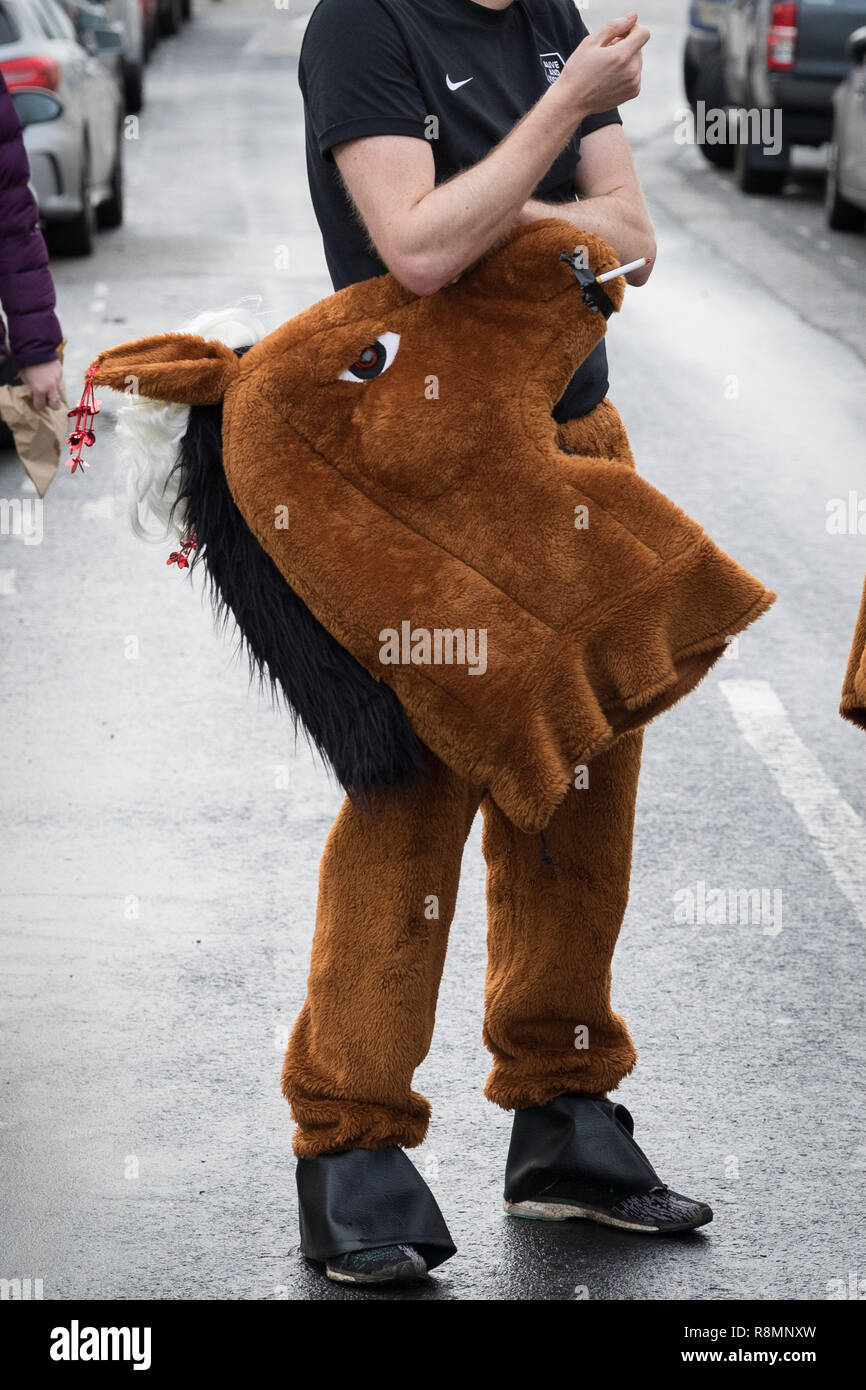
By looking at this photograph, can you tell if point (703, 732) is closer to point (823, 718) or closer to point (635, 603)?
point (823, 718)

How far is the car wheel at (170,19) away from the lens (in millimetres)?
29219

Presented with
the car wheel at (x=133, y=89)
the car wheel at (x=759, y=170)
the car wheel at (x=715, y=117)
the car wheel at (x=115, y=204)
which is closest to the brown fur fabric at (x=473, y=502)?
the car wheel at (x=115, y=204)

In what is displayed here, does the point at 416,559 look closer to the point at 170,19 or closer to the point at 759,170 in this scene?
the point at 759,170

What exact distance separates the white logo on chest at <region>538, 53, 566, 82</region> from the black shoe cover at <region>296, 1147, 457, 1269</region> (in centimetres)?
162

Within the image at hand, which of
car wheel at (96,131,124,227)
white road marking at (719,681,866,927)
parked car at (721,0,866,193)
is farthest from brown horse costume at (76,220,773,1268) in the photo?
parked car at (721,0,866,193)

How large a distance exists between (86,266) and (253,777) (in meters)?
8.25

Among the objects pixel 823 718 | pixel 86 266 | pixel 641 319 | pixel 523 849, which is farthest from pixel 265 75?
pixel 523 849

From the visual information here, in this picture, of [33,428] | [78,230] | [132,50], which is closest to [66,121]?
[78,230]

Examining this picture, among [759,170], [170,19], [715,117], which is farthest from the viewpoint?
[170,19]

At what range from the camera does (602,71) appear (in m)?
2.67

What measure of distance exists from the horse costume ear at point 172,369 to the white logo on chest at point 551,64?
2.05 feet

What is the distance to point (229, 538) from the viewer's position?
287 centimetres

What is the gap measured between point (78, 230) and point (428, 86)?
10.6 meters

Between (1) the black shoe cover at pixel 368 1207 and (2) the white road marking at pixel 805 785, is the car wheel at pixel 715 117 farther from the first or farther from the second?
(1) the black shoe cover at pixel 368 1207
